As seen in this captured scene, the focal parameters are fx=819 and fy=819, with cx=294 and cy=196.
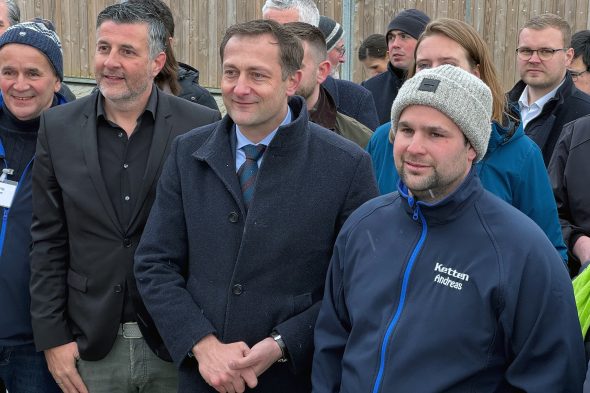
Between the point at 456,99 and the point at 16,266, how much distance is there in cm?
207

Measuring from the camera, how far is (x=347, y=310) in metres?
2.75

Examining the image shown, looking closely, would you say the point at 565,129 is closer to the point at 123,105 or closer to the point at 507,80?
the point at 123,105

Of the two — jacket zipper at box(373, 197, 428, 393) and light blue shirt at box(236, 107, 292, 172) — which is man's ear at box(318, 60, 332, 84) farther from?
jacket zipper at box(373, 197, 428, 393)

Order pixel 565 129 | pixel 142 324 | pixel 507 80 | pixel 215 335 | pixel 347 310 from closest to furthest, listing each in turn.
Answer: pixel 347 310, pixel 215 335, pixel 142 324, pixel 565 129, pixel 507 80

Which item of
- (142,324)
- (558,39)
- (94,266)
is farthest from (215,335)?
(558,39)

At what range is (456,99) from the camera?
2.55 metres

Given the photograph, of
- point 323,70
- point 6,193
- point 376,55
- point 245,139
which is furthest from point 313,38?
point 376,55

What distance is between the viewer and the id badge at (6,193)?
139 inches

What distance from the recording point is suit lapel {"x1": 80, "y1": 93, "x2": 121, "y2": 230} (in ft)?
10.8

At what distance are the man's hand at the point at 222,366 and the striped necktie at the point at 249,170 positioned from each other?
0.52 m

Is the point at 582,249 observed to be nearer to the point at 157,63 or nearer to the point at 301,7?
the point at 157,63

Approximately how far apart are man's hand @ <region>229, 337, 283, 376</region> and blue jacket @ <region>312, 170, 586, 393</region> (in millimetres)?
368

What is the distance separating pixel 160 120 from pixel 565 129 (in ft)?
6.69

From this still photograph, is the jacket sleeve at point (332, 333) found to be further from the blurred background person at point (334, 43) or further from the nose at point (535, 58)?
the nose at point (535, 58)
